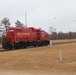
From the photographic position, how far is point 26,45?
4772cm

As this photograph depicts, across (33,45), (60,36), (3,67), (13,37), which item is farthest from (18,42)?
(60,36)

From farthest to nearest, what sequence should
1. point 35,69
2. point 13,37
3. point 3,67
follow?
point 13,37 < point 3,67 < point 35,69

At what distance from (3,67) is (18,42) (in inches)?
948

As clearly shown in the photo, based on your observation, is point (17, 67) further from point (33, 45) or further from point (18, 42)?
point (33, 45)

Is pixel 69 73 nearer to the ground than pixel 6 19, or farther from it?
nearer to the ground

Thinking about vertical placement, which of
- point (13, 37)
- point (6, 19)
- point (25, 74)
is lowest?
point (25, 74)

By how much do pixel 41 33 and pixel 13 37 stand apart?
1073 cm

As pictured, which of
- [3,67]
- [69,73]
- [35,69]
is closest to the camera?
[69,73]

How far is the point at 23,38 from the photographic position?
47.6 meters

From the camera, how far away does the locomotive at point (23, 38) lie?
44.5m

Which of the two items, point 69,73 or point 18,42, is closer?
point 69,73

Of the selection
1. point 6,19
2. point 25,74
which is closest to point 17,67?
point 25,74

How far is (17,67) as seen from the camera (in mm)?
20969

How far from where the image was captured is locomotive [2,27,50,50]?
4453cm
